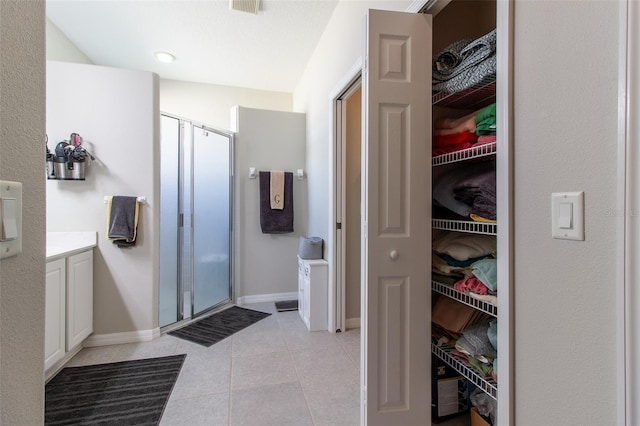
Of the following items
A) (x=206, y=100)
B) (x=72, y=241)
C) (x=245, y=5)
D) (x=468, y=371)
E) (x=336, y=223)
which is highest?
(x=245, y=5)

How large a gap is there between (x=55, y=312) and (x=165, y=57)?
9.13 feet

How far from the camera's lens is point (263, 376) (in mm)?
1983

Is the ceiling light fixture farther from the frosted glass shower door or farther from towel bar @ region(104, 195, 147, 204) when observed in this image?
towel bar @ region(104, 195, 147, 204)

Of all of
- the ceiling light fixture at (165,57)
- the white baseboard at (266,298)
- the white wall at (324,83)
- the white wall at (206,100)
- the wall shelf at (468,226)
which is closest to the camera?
the wall shelf at (468,226)

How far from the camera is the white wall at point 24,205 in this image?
446 millimetres

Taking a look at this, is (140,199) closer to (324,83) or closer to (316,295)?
(316,295)

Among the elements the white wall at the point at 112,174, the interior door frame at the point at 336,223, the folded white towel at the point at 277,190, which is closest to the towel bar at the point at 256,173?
the folded white towel at the point at 277,190

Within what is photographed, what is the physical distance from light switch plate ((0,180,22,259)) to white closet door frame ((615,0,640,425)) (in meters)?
1.11

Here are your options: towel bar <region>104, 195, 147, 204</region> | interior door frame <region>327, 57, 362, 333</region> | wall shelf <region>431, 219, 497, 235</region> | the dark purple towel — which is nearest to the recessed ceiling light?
the dark purple towel

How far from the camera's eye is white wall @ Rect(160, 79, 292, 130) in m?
3.94

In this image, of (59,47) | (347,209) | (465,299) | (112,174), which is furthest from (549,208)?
(59,47)

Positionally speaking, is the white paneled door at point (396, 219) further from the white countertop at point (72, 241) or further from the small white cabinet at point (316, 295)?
the white countertop at point (72, 241)

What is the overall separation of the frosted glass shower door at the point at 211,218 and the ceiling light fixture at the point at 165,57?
1.01 m

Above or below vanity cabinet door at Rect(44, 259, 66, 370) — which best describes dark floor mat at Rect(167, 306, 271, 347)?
below
